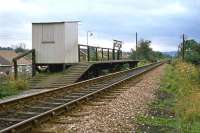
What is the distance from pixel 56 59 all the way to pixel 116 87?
23.7ft

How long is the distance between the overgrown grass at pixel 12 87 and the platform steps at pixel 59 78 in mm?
927

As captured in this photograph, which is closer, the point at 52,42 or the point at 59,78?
the point at 59,78

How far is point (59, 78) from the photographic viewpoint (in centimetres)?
2323

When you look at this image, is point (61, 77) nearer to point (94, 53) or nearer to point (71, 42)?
point (71, 42)

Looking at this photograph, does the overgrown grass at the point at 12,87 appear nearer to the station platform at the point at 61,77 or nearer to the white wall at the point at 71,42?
the station platform at the point at 61,77

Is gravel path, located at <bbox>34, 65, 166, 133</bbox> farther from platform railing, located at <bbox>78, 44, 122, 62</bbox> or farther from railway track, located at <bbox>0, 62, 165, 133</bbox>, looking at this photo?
platform railing, located at <bbox>78, 44, 122, 62</bbox>

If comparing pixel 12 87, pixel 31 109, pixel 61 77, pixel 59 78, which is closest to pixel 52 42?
pixel 61 77

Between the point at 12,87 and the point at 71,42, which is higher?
the point at 71,42

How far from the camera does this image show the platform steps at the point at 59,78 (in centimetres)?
2175

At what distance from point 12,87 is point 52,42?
6.06 meters

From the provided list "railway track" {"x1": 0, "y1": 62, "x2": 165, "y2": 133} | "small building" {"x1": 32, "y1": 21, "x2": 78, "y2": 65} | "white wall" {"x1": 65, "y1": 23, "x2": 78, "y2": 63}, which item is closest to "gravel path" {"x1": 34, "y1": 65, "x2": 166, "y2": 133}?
"railway track" {"x1": 0, "y1": 62, "x2": 165, "y2": 133}

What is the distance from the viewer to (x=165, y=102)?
14.5 meters

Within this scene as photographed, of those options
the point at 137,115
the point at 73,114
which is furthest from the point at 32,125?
the point at 137,115

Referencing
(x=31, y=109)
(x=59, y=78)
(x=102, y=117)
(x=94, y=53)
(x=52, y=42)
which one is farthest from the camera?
(x=94, y=53)
